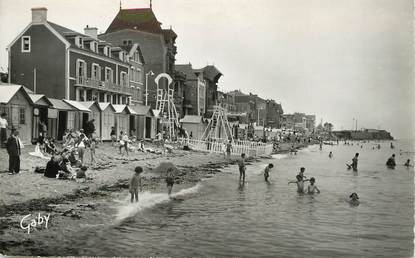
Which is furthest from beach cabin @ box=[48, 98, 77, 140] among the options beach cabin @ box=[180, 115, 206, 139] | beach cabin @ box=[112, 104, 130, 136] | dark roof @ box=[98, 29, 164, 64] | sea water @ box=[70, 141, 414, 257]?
beach cabin @ box=[180, 115, 206, 139]

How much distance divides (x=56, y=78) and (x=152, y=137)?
7.77 m

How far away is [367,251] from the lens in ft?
34.8

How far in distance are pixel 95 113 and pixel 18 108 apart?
8246 millimetres

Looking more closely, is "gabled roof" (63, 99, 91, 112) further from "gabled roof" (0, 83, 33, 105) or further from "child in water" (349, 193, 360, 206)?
"child in water" (349, 193, 360, 206)

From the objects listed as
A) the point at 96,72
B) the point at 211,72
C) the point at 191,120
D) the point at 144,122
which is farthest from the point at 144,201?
the point at 211,72

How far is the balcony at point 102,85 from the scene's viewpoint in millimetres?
30127

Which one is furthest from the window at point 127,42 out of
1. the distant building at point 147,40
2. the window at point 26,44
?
the window at point 26,44

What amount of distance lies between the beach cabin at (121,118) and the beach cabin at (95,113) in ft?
5.24

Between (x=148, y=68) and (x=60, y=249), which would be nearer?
(x=60, y=249)

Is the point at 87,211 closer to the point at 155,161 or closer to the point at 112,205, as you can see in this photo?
the point at 112,205

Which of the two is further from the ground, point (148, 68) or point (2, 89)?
point (148, 68)

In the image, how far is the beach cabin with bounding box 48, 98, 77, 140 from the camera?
2508 cm

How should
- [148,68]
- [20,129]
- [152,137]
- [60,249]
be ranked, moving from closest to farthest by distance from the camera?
[60,249], [20,129], [152,137], [148,68]

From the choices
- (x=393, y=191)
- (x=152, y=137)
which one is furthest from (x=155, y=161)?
(x=393, y=191)
